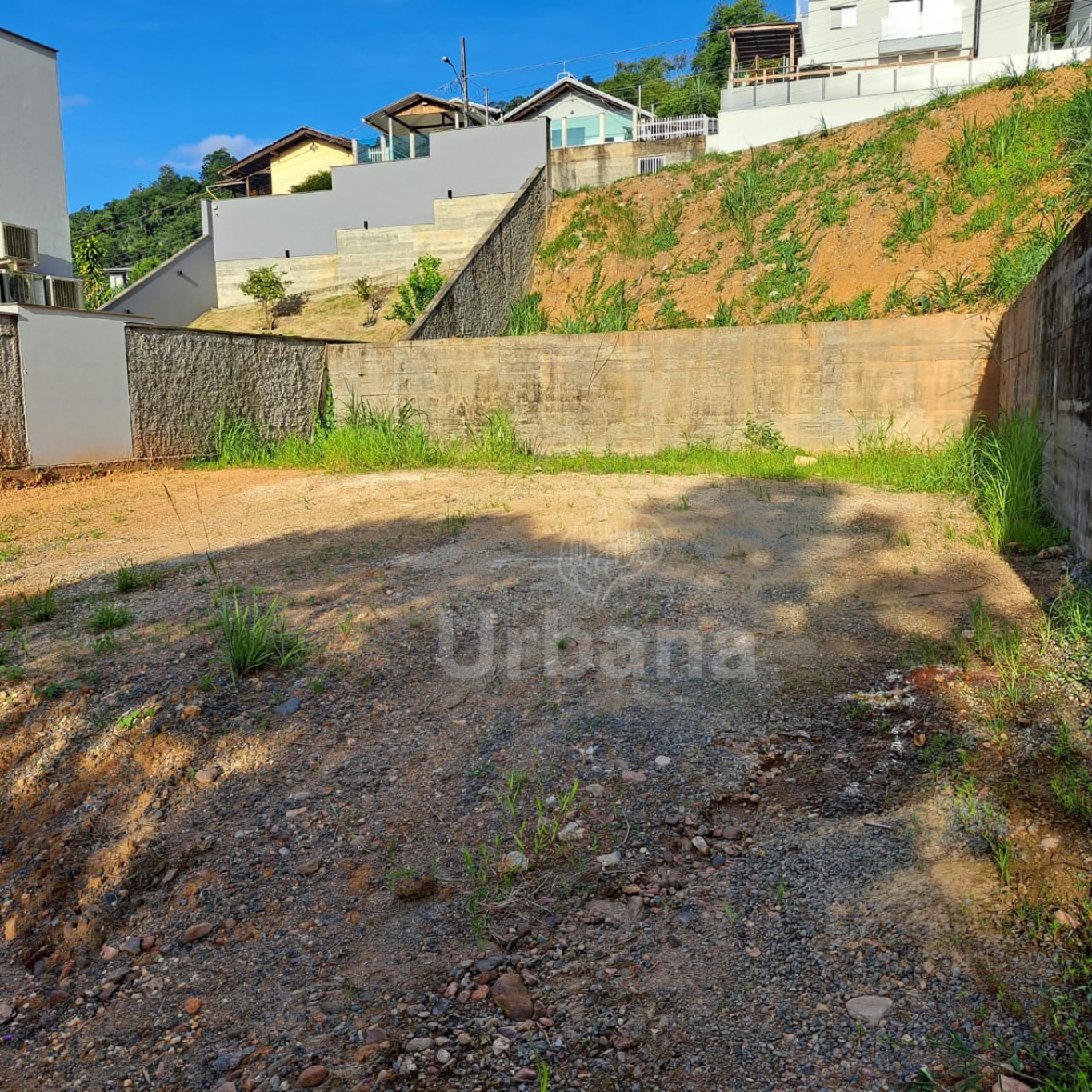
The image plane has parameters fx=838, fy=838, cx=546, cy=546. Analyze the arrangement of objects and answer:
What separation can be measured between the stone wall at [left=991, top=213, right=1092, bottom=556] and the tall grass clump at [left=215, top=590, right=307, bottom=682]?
3.92 m

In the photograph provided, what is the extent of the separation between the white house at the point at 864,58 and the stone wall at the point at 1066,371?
13.6 metres

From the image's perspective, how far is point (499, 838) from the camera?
2.60m

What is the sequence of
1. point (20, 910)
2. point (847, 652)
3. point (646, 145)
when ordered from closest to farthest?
point (20, 910)
point (847, 652)
point (646, 145)

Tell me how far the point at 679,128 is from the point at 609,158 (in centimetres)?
390

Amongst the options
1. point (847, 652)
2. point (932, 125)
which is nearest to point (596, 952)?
point (847, 652)

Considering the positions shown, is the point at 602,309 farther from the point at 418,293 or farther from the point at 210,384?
the point at 210,384

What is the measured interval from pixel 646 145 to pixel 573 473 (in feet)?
49.9

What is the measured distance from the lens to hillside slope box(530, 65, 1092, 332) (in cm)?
1199

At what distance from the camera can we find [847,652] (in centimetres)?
381

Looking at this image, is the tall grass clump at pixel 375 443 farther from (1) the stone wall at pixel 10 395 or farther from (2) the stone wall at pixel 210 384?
(1) the stone wall at pixel 10 395

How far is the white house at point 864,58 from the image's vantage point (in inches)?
789

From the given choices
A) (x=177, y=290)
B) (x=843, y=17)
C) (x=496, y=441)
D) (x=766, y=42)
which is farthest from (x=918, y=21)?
(x=496, y=441)

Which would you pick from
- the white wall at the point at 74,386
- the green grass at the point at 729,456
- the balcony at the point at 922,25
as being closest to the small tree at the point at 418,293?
the green grass at the point at 729,456

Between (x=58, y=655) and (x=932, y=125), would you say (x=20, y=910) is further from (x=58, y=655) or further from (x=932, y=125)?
(x=932, y=125)
